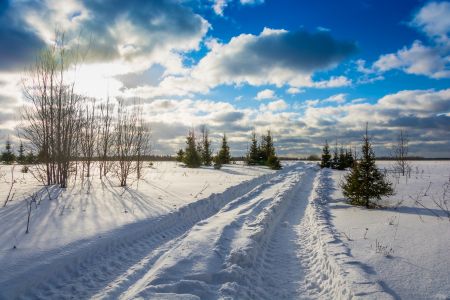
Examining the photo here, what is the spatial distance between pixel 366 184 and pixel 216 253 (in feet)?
23.9

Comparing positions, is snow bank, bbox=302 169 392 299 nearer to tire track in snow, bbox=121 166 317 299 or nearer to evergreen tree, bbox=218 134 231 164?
tire track in snow, bbox=121 166 317 299

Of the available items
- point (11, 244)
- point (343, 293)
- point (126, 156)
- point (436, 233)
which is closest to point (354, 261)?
point (343, 293)

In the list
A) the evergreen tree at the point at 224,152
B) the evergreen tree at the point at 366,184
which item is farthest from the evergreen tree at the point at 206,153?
the evergreen tree at the point at 366,184

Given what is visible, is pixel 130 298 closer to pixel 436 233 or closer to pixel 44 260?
pixel 44 260

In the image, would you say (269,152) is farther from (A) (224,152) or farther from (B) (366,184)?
(B) (366,184)

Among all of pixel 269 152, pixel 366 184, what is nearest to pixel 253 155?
pixel 269 152

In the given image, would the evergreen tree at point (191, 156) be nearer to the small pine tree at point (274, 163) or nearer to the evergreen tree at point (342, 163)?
the small pine tree at point (274, 163)

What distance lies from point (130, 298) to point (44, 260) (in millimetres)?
1859

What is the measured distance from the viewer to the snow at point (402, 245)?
4.27 metres

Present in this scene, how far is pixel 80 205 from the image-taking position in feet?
29.8

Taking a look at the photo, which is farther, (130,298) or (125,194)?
(125,194)

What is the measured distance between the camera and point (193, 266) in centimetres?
497

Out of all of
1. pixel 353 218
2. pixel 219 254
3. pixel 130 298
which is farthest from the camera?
pixel 353 218

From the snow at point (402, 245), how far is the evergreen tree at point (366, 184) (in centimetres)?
50
